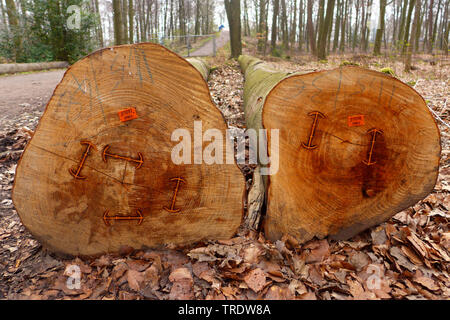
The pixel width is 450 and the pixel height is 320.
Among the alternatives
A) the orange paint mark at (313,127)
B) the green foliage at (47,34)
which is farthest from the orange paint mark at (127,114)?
the green foliage at (47,34)

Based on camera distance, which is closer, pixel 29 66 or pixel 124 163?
pixel 124 163

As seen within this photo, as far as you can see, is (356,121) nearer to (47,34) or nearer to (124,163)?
(124,163)

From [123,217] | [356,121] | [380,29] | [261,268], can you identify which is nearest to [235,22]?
[380,29]

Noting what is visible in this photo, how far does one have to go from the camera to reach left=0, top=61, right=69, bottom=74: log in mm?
10422

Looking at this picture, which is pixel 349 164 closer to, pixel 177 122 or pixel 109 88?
pixel 177 122

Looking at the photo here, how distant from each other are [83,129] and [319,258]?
1.83 meters

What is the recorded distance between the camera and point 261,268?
6.36ft

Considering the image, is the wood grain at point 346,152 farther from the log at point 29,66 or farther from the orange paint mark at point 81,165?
the log at point 29,66

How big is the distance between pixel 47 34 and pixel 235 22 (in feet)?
27.4

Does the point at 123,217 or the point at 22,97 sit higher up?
the point at 22,97

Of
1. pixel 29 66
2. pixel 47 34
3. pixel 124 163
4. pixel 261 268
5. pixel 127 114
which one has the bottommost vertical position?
pixel 261 268

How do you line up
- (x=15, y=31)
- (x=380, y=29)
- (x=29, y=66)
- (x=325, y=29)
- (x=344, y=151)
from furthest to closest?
1. (x=380, y=29)
2. (x=325, y=29)
3. (x=15, y=31)
4. (x=29, y=66)
5. (x=344, y=151)

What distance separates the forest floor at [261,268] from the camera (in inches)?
71.8

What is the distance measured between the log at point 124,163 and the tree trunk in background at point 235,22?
382 inches
